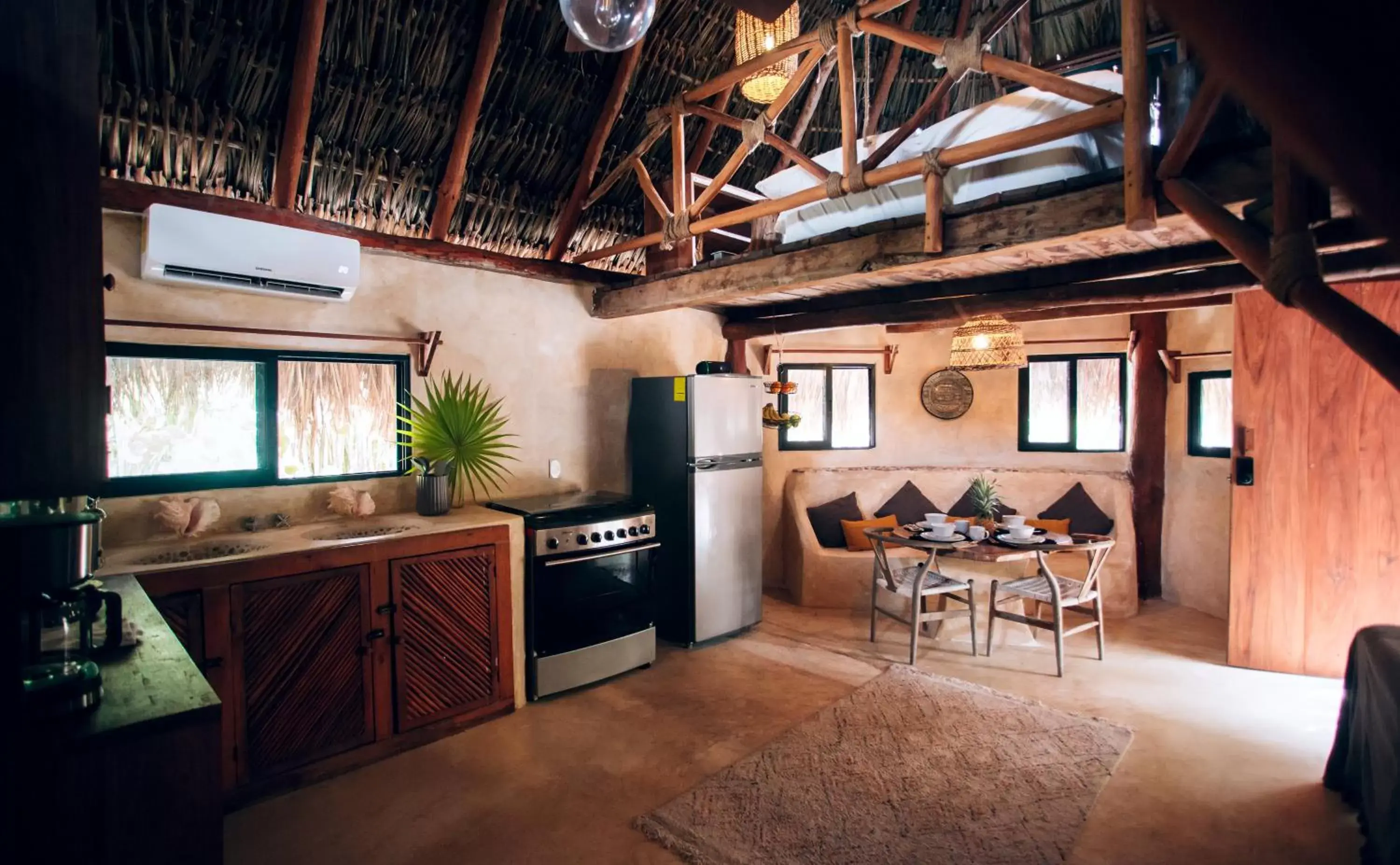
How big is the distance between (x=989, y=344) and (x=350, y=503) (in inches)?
154

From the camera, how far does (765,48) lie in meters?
3.43

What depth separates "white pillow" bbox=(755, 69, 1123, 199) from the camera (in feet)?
8.84

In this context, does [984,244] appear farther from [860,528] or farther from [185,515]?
[185,515]

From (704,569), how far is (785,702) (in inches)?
42.1

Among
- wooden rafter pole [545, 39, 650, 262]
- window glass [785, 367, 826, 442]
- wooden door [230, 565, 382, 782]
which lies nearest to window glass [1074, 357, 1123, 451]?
window glass [785, 367, 826, 442]

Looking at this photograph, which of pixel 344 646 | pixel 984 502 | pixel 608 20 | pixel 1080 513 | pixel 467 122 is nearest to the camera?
pixel 608 20

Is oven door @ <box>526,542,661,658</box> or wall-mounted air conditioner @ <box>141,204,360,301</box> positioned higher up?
wall-mounted air conditioner @ <box>141,204,360,301</box>

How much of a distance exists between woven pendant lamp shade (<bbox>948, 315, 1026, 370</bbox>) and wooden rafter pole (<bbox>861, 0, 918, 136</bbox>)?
58.4 inches

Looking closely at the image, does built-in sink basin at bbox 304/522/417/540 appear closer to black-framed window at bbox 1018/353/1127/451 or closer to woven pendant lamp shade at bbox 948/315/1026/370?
woven pendant lamp shade at bbox 948/315/1026/370

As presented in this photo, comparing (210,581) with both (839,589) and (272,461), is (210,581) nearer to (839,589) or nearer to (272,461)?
(272,461)

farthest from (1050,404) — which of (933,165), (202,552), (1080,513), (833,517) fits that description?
(202,552)

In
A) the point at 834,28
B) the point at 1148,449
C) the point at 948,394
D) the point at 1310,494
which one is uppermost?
the point at 834,28

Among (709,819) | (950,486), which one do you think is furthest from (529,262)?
(950,486)

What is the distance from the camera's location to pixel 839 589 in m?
5.23
